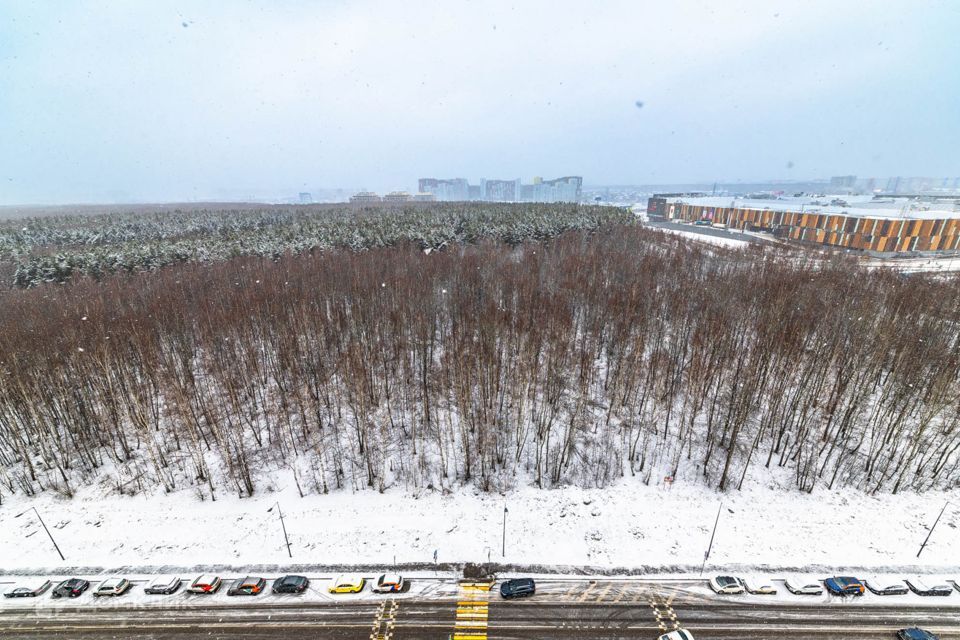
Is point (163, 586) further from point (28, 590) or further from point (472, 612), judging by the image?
point (472, 612)

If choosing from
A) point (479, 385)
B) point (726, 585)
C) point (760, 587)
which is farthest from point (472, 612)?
point (479, 385)

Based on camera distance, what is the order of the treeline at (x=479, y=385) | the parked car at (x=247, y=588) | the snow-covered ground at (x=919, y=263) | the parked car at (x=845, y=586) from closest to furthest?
the parked car at (x=845, y=586), the parked car at (x=247, y=588), the treeline at (x=479, y=385), the snow-covered ground at (x=919, y=263)

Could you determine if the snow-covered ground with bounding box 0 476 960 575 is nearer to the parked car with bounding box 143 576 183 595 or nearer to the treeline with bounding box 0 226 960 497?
the parked car with bounding box 143 576 183 595

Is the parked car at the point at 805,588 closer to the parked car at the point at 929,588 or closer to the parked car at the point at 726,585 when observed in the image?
the parked car at the point at 726,585

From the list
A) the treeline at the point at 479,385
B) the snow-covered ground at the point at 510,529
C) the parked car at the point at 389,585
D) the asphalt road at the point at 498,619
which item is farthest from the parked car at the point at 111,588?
the parked car at the point at 389,585

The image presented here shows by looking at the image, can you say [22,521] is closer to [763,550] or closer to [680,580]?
[680,580]
